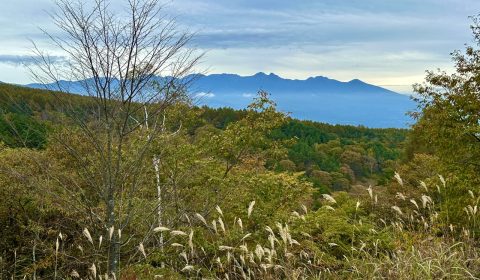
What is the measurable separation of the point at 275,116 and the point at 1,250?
12343 mm

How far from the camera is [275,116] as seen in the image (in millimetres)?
19547

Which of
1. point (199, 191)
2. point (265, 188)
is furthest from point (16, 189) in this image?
point (265, 188)

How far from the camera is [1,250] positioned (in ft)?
55.5

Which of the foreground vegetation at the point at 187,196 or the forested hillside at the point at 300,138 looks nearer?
the foreground vegetation at the point at 187,196

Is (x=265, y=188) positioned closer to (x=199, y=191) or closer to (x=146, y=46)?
(x=199, y=191)

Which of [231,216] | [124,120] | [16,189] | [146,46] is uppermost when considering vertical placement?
[146,46]

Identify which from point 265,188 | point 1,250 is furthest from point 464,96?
point 1,250

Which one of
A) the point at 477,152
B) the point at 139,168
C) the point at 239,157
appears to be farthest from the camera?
the point at 477,152

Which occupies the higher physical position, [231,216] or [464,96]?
[464,96]

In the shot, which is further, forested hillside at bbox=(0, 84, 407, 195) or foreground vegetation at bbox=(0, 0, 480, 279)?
forested hillside at bbox=(0, 84, 407, 195)

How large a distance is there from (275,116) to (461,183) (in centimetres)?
924

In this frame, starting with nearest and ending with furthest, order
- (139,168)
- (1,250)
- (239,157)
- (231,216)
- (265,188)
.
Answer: (139,168)
(231,216)
(1,250)
(265,188)
(239,157)

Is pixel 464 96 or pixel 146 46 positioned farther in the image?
pixel 464 96

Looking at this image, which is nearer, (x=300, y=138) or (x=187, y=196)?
(x=187, y=196)
